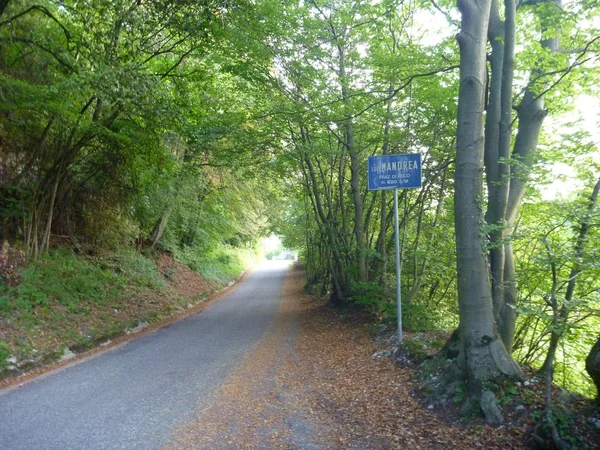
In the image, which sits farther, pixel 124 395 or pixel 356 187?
pixel 356 187

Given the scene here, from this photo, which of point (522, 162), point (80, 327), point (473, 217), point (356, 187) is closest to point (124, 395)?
point (80, 327)

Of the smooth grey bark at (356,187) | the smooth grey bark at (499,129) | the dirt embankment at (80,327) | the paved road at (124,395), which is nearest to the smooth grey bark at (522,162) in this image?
the smooth grey bark at (499,129)

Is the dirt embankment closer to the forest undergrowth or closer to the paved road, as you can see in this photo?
the forest undergrowth

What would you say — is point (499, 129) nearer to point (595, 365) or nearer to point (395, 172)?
point (395, 172)

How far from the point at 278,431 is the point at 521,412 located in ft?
7.93

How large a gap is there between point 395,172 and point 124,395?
17.8 feet

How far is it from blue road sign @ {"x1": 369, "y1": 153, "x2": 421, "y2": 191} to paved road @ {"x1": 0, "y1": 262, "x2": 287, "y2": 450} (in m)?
4.13

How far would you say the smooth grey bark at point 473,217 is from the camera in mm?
4625

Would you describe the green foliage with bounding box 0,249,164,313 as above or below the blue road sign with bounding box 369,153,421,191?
below

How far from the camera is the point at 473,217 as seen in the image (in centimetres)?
486

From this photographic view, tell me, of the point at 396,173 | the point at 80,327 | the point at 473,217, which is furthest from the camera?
the point at 80,327

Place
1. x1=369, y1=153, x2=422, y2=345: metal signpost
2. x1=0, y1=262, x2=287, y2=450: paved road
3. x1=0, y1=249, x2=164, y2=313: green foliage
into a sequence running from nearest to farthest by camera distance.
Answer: x1=0, y1=262, x2=287, y2=450: paved road
x1=369, y1=153, x2=422, y2=345: metal signpost
x1=0, y1=249, x2=164, y2=313: green foliage

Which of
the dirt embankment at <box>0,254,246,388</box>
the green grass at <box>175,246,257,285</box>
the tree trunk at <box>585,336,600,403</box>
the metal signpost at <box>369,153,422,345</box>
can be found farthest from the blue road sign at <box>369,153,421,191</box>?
the green grass at <box>175,246,257,285</box>

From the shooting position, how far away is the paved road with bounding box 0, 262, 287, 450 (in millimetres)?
4344
